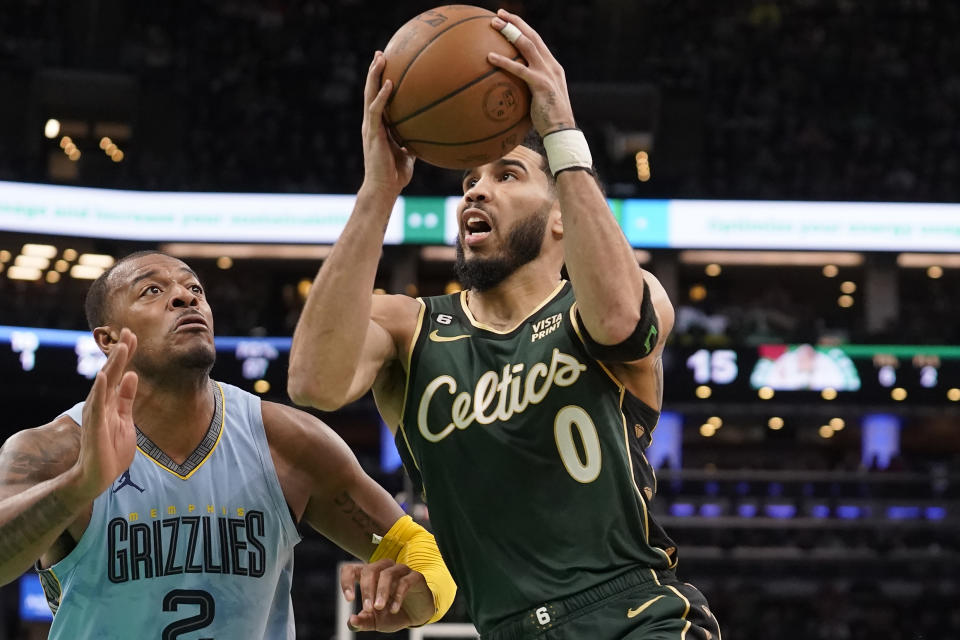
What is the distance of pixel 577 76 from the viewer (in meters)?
25.6

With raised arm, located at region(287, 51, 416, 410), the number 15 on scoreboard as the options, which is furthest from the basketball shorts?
the number 15 on scoreboard

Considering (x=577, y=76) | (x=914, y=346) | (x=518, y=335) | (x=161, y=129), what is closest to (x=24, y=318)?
(x=161, y=129)

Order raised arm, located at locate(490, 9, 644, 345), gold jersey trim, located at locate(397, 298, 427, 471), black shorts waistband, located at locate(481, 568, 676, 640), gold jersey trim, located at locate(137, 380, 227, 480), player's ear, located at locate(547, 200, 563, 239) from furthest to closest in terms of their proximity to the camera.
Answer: gold jersey trim, located at locate(137, 380, 227, 480)
player's ear, located at locate(547, 200, 563, 239)
gold jersey trim, located at locate(397, 298, 427, 471)
black shorts waistband, located at locate(481, 568, 676, 640)
raised arm, located at locate(490, 9, 644, 345)

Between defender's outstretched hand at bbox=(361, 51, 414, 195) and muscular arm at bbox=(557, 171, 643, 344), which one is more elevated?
defender's outstretched hand at bbox=(361, 51, 414, 195)

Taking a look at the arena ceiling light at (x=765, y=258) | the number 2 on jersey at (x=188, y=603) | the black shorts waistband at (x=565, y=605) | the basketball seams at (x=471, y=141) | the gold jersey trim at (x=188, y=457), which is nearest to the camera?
the black shorts waistband at (x=565, y=605)

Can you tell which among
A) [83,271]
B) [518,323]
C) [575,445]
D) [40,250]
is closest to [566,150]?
[518,323]

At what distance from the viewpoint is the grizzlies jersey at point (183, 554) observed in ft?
13.0

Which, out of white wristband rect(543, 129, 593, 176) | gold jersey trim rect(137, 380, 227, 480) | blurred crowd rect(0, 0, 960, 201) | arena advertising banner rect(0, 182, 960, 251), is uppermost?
blurred crowd rect(0, 0, 960, 201)

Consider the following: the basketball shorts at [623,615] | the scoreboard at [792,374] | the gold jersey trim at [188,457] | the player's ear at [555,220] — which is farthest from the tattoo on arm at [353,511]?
the scoreboard at [792,374]

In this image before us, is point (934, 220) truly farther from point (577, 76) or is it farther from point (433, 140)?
point (433, 140)

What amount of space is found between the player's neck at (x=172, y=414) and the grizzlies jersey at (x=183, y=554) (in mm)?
40

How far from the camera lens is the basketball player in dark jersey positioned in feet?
10.9

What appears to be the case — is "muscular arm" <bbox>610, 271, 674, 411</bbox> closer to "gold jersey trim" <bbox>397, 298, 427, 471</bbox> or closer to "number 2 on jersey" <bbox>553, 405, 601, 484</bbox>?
"number 2 on jersey" <bbox>553, 405, 601, 484</bbox>

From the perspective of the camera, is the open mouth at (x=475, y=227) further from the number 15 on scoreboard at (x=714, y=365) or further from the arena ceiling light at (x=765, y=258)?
the arena ceiling light at (x=765, y=258)
